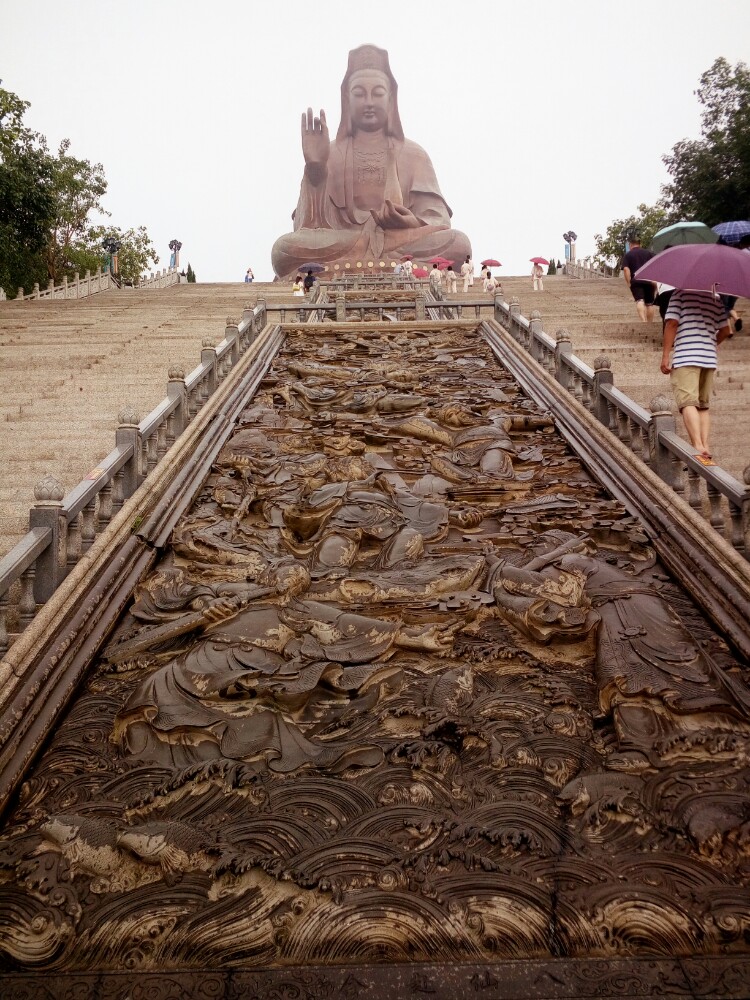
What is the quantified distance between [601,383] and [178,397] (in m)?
3.95

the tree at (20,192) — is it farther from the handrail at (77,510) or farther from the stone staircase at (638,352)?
the handrail at (77,510)

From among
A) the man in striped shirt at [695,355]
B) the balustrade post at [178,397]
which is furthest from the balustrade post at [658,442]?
the balustrade post at [178,397]

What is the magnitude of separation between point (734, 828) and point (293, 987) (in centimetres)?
167

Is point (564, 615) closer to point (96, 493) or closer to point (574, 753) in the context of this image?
point (574, 753)

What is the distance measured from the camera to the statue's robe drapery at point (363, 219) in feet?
84.3

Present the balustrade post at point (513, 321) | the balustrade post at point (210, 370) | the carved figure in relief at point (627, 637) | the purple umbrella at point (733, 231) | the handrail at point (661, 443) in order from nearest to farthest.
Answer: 1. the carved figure in relief at point (627, 637)
2. the handrail at point (661, 443)
3. the balustrade post at point (210, 370)
4. the purple umbrella at point (733, 231)
5. the balustrade post at point (513, 321)

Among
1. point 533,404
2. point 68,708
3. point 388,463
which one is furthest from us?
point 533,404

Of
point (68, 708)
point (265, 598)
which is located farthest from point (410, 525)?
point (68, 708)

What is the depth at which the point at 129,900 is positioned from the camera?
9.09 ft

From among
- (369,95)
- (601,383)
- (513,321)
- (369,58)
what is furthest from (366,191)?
(601,383)

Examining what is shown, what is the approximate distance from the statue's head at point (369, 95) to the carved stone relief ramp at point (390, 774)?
2730 centimetres

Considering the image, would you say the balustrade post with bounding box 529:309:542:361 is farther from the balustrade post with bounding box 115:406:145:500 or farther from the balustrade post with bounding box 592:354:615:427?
the balustrade post with bounding box 115:406:145:500

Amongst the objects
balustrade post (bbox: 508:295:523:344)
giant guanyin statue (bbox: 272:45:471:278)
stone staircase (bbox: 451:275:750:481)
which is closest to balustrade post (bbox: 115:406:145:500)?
stone staircase (bbox: 451:275:750:481)

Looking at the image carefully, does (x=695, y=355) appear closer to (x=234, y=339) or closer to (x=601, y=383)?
(x=601, y=383)
